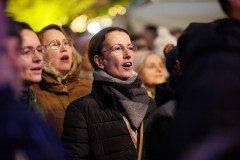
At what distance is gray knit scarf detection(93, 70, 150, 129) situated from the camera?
3784 mm

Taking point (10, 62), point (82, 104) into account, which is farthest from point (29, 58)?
point (10, 62)

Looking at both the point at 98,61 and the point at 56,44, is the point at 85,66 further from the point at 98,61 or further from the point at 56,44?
the point at 98,61

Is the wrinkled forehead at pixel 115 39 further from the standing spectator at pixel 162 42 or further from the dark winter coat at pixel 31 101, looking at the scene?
the standing spectator at pixel 162 42

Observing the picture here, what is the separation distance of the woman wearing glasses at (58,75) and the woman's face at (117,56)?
Result: 0.69 m

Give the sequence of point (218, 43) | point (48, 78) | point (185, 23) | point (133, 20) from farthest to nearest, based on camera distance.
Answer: point (133, 20) → point (185, 23) → point (48, 78) → point (218, 43)

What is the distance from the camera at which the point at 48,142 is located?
6.21ft

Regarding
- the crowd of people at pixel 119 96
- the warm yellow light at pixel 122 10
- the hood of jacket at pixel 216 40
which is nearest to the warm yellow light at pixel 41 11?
the crowd of people at pixel 119 96

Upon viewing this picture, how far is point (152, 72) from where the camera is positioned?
6.26 meters

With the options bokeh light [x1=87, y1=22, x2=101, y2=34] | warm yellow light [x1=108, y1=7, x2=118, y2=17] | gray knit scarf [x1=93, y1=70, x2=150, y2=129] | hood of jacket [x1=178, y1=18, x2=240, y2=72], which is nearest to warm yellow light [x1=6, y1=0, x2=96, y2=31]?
warm yellow light [x1=108, y1=7, x2=118, y2=17]

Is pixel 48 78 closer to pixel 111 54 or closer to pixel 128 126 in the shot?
pixel 111 54

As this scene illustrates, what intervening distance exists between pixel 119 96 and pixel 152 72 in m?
2.43

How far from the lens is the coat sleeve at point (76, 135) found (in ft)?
11.6

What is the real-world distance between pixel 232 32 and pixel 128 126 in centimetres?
209

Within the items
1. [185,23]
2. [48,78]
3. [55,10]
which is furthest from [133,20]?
[48,78]
